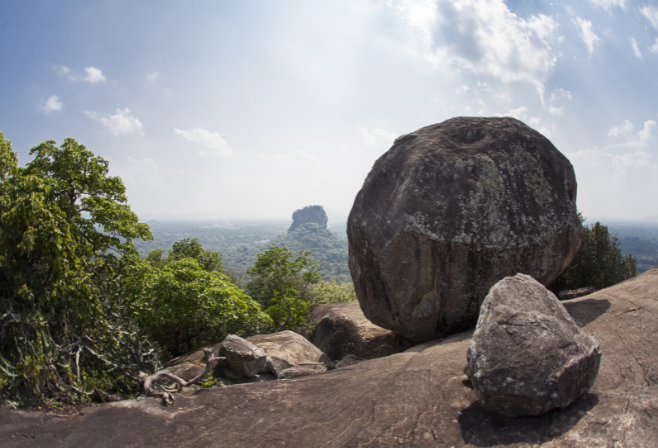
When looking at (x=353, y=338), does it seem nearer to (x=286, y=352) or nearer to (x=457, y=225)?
(x=286, y=352)

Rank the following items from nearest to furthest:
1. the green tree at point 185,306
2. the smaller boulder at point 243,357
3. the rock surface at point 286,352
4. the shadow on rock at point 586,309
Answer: the shadow on rock at point 586,309 < the smaller boulder at point 243,357 < the rock surface at point 286,352 < the green tree at point 185,306

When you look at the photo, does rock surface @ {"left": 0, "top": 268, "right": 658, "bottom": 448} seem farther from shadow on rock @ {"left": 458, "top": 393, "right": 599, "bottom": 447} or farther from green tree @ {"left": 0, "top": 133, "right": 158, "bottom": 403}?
green tree @ {"left": 0, "top": 133, "right": 158, "bottom": 403}

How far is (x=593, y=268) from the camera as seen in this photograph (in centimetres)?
1711

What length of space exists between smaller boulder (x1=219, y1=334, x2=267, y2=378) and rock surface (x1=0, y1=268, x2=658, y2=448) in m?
2.47

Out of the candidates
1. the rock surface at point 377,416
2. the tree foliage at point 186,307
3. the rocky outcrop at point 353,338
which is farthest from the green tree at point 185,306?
the rock surface at point 377,416

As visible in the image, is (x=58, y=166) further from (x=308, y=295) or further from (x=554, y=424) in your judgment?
(x=308, y=295)

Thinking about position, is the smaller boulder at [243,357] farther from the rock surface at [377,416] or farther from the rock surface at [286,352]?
the rock surface at [377,416]

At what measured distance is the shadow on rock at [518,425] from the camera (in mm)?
4707

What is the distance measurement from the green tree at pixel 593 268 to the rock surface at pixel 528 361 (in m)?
13.1

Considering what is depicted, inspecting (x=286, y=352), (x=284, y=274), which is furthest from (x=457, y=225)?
(x=284, y=274)

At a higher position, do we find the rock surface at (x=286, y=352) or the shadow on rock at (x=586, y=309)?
the shadow on rock at (x=586, y=309)

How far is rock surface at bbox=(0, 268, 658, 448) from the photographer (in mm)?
4785

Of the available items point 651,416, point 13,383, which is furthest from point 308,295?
point 651,416

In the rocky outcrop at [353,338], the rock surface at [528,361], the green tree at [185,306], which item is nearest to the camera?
the rock surface at [528,361]
